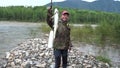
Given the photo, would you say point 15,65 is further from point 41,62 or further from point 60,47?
point 60,47

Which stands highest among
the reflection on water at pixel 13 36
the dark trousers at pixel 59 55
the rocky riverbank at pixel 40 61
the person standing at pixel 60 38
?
the person standing at pixel 60 38

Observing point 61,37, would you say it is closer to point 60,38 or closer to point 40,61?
point 60,38

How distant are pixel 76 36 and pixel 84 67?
19.0 metres

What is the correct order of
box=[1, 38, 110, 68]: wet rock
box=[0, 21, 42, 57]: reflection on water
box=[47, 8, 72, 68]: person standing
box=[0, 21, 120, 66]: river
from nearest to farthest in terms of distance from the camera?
box=[47, 8, 72, 68]: person standing → box=[1, 38, 110, 68]: wet rock → box=[0, 21, 120, 66]: river → box=[0, 21, 42, 57]: reflection on water

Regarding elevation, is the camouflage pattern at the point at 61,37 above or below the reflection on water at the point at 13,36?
above

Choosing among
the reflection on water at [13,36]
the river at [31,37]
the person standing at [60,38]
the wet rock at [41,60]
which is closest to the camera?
the person standing at [60,38]

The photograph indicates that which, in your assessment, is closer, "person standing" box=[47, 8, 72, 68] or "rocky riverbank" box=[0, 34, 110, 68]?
"person standing" box=[47, 8, 72, 68]

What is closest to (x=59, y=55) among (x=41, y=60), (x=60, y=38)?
(x=60, y=38)

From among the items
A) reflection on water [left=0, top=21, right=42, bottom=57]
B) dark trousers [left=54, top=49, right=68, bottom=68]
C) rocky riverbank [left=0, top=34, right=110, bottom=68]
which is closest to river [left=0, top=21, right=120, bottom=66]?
reflection on water [left=0, top=21, right=42, bottom=57]

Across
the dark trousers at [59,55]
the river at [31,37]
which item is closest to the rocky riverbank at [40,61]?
the river at [31,37]

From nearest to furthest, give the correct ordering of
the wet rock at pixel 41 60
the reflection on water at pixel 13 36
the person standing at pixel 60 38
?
the person standing at pixel 60 38 → the wet rock at pixel 41 60 → the reflection on water at pixel 13 36

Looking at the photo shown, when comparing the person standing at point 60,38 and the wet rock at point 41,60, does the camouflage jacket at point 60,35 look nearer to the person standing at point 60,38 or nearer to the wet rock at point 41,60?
the person standing at point 60,38

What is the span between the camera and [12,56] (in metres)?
17.4

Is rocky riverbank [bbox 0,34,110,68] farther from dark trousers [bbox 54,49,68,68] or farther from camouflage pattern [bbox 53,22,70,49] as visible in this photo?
camouflage pattern [bbox 53,22,70,49]
